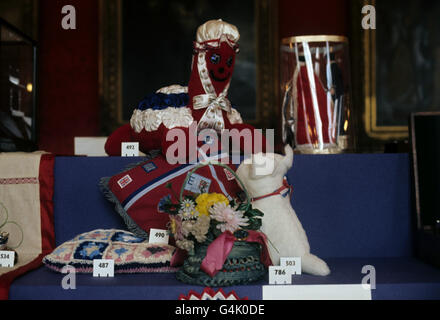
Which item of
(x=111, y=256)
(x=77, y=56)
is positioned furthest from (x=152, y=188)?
(x=77, y=56)

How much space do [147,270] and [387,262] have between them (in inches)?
31.1

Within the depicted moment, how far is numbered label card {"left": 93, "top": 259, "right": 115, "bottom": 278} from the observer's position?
1.50 meters

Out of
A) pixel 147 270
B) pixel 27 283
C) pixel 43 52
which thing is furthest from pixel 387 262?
pixel 43 52

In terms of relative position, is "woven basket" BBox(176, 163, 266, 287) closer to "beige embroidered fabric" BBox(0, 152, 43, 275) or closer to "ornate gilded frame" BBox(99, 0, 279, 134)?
"beige embroidered fabric" BBox(0, 152, 43, 275)

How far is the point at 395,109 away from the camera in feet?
11.5

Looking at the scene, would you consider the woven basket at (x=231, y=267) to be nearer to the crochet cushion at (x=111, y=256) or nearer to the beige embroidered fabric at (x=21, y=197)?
the crochet cushion at (x=111, y=256)

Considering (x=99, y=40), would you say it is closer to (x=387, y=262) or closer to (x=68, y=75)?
(x=68, y=75)

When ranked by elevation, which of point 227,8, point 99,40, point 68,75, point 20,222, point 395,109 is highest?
point 227,8

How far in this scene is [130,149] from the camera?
5.99 ft

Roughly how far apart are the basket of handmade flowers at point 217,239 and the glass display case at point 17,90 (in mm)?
1336

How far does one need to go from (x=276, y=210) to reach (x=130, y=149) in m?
0.60

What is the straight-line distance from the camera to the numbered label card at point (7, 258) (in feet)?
5.20

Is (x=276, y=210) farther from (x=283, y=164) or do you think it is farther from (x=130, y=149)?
(x=130, y=149)
